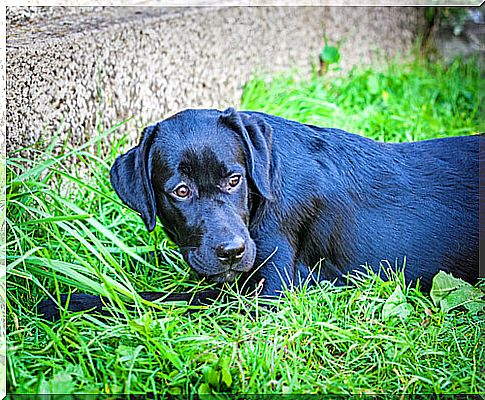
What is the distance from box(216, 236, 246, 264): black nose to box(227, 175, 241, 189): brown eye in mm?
255

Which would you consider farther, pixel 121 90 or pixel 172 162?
pixel 121 90

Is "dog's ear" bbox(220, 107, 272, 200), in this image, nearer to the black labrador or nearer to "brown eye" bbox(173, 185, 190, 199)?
the black labrador

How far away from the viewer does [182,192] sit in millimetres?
2957

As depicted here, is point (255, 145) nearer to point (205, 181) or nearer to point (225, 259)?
point (205, 181)

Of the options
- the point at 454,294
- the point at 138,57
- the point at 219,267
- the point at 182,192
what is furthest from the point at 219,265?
the point at 138,57

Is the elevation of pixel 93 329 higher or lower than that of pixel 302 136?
lower

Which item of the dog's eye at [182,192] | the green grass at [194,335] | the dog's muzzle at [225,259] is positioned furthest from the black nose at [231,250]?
the dog's eye at [182,192]

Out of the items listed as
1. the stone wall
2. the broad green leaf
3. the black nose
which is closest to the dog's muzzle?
the black nose

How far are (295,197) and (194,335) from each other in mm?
840

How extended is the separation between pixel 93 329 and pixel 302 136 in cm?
129

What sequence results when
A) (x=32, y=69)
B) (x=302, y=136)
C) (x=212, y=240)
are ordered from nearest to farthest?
(x=212, y=240) → (x=302, y=136) → (x=32, y=69)

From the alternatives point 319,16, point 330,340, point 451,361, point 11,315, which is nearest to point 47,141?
point 11,315

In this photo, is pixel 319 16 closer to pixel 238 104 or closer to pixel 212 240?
pixel 238 104

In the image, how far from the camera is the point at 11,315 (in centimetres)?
277
